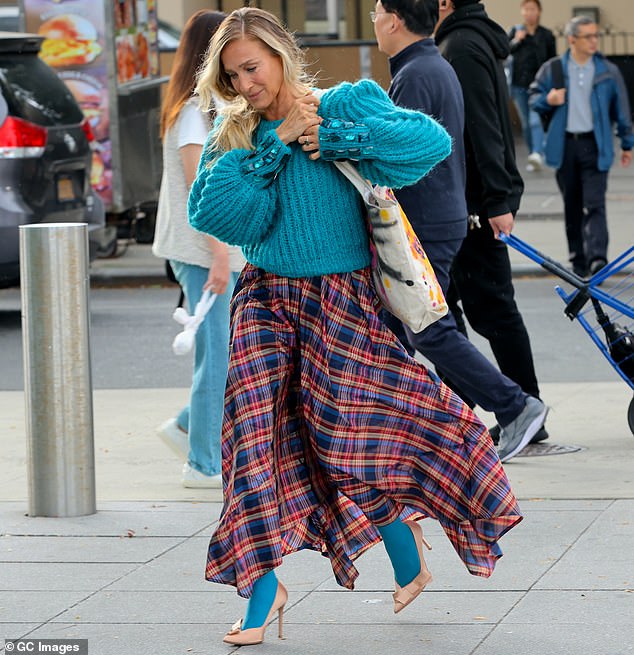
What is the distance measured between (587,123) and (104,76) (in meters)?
4.03

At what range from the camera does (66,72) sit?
13172mm

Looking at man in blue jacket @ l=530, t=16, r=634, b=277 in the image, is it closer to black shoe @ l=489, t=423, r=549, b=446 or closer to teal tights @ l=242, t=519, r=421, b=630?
black shoe @ l=489, t=423, r=549, b=446

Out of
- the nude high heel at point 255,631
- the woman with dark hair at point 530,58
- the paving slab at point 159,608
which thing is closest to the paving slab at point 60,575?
the paving slab at point 159,608

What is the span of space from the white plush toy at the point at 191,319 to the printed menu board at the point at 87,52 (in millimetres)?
7430

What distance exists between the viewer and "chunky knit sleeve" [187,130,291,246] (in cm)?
420

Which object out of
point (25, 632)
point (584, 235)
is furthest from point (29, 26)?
point (25, 632)

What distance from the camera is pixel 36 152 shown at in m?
10.8

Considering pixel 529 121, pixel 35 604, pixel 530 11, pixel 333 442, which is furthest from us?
pixel 529 121

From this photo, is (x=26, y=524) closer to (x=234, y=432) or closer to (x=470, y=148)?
(x=234, y=432)

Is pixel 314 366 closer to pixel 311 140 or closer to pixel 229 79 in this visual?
pixel 311 140

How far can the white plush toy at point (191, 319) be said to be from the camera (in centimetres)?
581

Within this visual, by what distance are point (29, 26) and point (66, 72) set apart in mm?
497

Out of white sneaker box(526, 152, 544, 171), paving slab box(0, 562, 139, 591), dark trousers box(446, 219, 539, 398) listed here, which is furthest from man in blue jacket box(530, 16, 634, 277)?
paving slab box(0, 562, 139, 591)

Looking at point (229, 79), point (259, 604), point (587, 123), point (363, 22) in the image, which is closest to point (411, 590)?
point (259, 604)
